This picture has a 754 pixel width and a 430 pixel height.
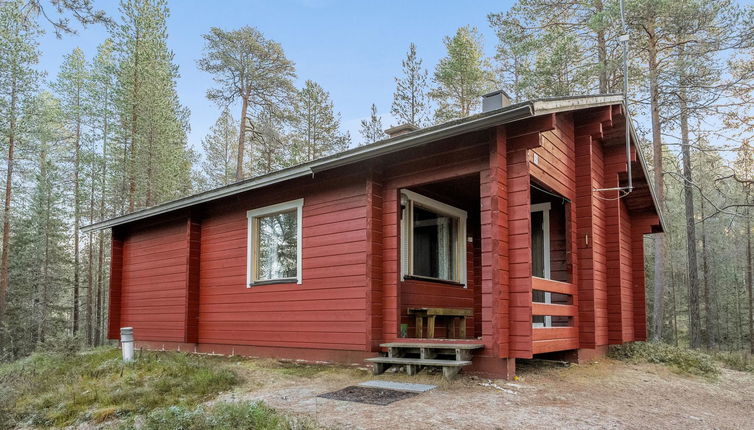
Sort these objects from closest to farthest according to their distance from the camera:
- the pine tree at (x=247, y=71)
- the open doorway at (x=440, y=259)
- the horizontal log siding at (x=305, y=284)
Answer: the horizontal log siding at (x=305, y=284) → the open doorway at (x=440, y=259) → the pine tree at (x=247, y=71)

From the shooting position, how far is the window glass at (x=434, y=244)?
7.72 meters

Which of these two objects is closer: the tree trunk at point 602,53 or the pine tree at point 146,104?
the tree trunk at point 602,53

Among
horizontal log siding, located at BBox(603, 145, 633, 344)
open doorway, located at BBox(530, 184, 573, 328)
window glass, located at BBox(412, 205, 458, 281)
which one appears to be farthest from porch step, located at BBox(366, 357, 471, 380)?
horizontal log siding, located at BBox(603, 145, 633, 344)

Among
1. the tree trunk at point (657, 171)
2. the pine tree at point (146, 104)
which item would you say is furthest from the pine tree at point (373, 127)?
the tree trunk at point (657, 171)

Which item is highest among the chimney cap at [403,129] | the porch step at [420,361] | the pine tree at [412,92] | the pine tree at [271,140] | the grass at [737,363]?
the pine tree at [412,92]

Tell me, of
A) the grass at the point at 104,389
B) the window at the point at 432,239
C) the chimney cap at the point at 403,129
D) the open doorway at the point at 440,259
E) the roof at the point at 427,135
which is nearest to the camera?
the grass at the point at 104,389

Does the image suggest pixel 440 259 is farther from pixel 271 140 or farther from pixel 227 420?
pixel 271 140

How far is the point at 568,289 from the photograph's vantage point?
680cm

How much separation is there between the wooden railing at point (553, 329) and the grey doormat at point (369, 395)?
63.9 inches

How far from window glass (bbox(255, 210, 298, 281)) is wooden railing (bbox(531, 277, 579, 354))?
11.9 ft

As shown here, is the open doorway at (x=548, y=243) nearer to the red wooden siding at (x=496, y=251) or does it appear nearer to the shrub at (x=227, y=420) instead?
the red wooden siding at (x=496, y=251)

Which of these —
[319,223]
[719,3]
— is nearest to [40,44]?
[319,223]

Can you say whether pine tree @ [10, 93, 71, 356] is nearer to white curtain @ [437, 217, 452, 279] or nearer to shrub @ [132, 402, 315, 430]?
white curtain @ [437, 217, 452, 279]

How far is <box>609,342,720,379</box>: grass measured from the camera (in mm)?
7484
